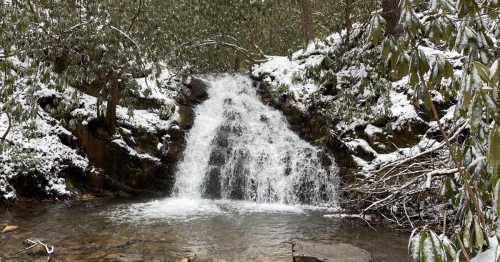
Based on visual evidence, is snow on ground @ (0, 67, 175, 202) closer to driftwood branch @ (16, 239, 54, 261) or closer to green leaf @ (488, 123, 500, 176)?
driftwood branch @ (16, 239, 54, 261)

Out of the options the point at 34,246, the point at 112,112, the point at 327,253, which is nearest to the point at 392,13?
the point at 327,253

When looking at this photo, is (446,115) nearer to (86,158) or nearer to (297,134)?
(297,134)

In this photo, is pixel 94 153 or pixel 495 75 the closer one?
pixel 495 75

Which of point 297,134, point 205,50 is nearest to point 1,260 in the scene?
point 297,134

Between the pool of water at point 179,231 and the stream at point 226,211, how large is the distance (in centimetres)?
2

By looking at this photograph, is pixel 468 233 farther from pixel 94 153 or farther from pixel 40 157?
pixel 94 153

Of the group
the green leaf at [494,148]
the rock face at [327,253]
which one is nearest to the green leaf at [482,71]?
the green leaf at [494,148]

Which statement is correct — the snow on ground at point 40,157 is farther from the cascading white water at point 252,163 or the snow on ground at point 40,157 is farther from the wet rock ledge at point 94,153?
the cascading white water at point 252,163

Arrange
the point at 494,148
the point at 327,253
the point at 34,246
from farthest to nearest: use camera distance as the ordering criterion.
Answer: the point at 34,246 < the point at 327,253 < the point at 494,148

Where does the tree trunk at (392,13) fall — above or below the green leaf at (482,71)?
above

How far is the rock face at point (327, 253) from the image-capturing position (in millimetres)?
6172

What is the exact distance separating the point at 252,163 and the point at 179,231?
4760 mm

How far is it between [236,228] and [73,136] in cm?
616

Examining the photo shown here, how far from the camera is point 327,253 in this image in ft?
20.9
